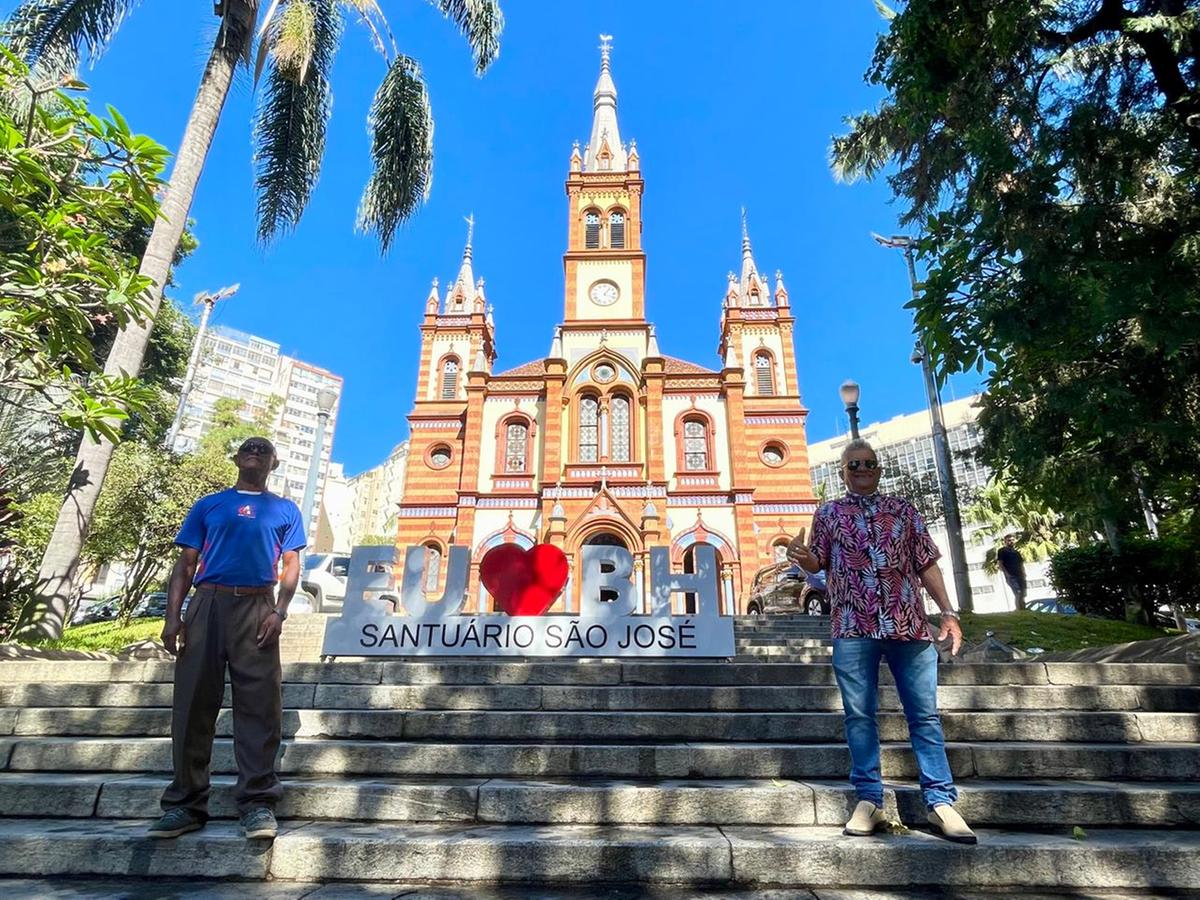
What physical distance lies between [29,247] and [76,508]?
3.53 m

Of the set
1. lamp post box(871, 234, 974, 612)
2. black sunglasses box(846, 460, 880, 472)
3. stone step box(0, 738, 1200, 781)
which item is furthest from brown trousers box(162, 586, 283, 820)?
lamp post box(871, 234, 974, 612)

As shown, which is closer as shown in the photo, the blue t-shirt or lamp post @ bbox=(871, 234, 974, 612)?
the blue t-shirt

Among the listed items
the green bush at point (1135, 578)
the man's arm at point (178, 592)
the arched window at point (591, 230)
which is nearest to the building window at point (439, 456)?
the arched window at point (591, 230)

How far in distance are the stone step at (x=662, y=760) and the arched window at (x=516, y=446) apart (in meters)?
19.3

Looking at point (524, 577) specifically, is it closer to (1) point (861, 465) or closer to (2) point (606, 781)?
(2) point (606, 781)

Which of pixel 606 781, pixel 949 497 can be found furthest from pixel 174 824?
pixel 949 497

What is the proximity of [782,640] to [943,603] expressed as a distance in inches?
247

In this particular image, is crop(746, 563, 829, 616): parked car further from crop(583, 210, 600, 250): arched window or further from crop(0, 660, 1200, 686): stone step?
crop(583, 210, 600, 250): arched window

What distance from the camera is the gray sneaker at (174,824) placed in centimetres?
290

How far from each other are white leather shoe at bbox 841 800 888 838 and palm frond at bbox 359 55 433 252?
11.3 metres

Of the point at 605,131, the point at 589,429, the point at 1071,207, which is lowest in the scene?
the point at 1071,207

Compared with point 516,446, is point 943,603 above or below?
below

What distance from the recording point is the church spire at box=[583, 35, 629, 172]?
29203 mm

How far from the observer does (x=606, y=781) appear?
362 centimetres
